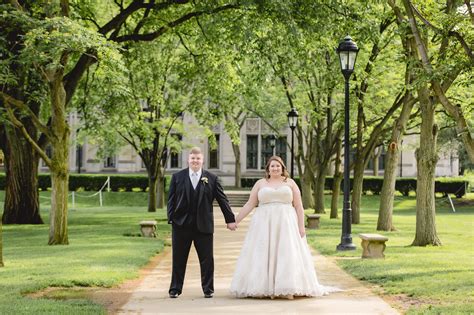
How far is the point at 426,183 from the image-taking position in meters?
17.5

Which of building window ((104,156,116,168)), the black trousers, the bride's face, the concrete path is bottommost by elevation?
the concrete path

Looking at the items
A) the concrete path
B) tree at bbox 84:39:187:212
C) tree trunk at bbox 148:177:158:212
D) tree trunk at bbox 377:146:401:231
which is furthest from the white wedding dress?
tree trunk at bbox 148:177:158:212

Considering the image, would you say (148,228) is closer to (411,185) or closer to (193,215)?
(193,215)

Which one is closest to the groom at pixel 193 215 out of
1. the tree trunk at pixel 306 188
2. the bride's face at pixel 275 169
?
the bride's face at pixel 275 169

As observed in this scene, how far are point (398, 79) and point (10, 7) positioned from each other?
17230 millimetres

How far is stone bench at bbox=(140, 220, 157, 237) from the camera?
66.7ft

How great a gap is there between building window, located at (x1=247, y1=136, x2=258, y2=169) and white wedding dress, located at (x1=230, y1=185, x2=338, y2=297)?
49844mm

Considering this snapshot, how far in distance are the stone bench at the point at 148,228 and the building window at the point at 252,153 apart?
39.0 m

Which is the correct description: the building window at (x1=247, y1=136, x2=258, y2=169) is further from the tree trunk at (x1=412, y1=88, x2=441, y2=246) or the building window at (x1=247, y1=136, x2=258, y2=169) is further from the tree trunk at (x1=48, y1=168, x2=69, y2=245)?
the tree trunk at (x1=48, y1=168, x2=69, y2=245)

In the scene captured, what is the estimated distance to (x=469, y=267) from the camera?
42.3 feet

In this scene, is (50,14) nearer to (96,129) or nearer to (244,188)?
(96,129)

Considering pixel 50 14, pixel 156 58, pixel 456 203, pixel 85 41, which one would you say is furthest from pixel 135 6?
pixel 456 203

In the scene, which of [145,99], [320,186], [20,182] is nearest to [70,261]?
[20,182]

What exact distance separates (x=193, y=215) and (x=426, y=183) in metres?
9.65
